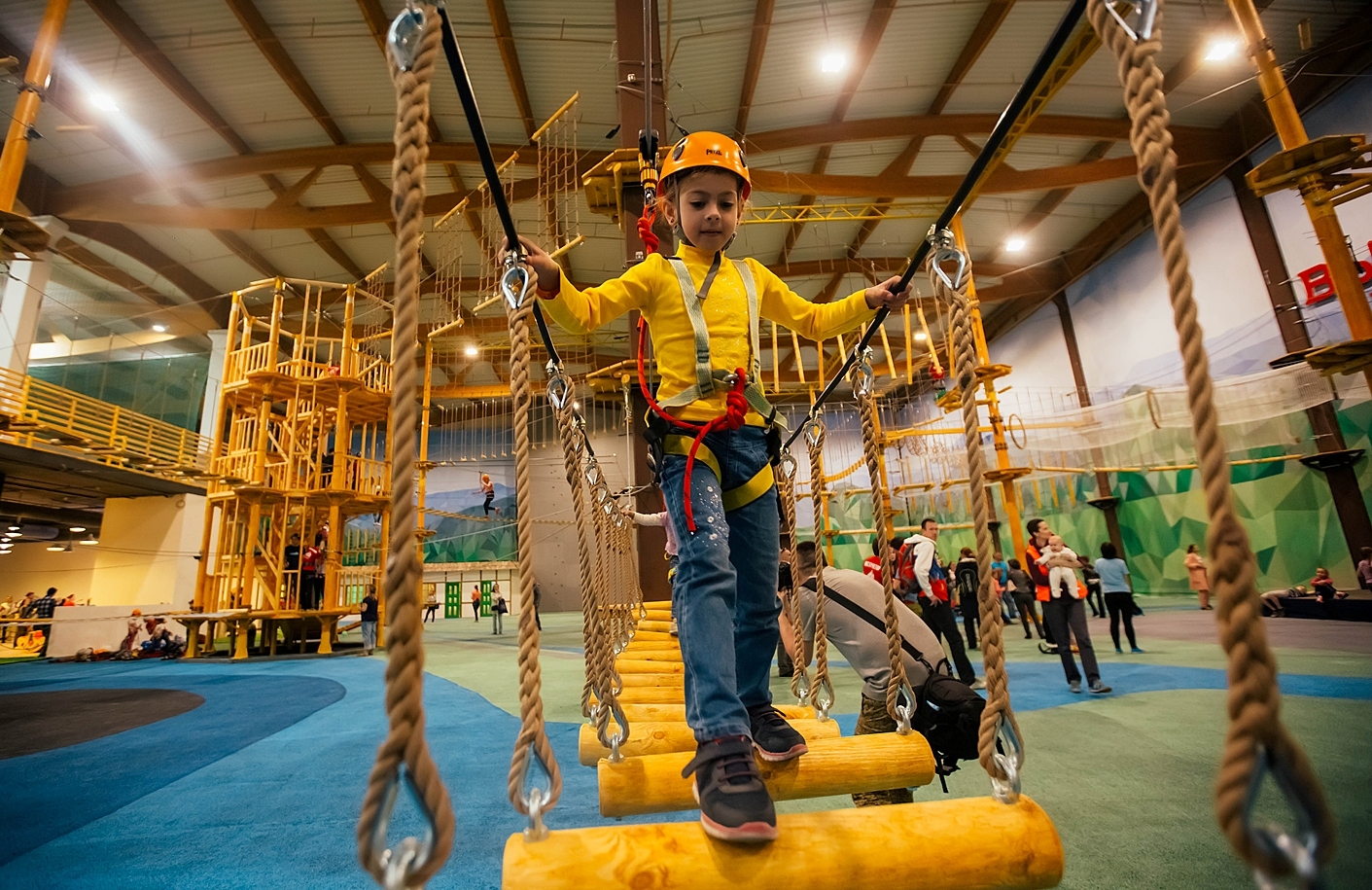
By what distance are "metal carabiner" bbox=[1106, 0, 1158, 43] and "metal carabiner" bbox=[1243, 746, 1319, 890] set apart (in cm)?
68

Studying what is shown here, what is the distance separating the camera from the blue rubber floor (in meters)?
1.76

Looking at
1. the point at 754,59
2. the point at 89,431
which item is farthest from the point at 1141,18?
the point at 89,431

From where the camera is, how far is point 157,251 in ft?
33.2

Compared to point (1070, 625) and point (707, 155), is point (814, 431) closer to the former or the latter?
point (707, 155)

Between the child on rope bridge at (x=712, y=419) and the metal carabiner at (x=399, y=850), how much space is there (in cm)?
56

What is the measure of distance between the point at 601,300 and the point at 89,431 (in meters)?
11.9

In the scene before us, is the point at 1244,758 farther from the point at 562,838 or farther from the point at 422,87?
the point at 422,87

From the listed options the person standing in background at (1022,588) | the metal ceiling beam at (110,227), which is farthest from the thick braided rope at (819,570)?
the metal ceiling beam at (110,227)

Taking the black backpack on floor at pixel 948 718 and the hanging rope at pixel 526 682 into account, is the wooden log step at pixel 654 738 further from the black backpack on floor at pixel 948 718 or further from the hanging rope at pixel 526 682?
the hanging rope at pixel 526 682

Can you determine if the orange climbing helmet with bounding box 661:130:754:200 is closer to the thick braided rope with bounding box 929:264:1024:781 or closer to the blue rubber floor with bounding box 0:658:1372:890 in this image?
the thick braided rope with bounding box 929:264:1024:781

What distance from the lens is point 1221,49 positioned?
6180mm

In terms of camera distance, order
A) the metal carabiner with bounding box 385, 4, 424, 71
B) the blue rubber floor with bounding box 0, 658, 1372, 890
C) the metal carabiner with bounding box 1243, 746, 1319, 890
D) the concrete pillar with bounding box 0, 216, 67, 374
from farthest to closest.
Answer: the concrete pillar with bounding box 0, 216, 67, 374 < the blue rubber floor with bounding box 0, 658, 1372, 890 < the metal carabiner with bounding box 385, 4, 424, 71 < the metal carabiner with bounding box 1243, 746, 1319, 890

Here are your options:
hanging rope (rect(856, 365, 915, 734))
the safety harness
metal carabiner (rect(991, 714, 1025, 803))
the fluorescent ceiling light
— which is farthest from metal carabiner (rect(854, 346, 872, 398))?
the fluorescent ceiling light

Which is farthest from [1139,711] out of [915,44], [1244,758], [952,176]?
[952,176]
